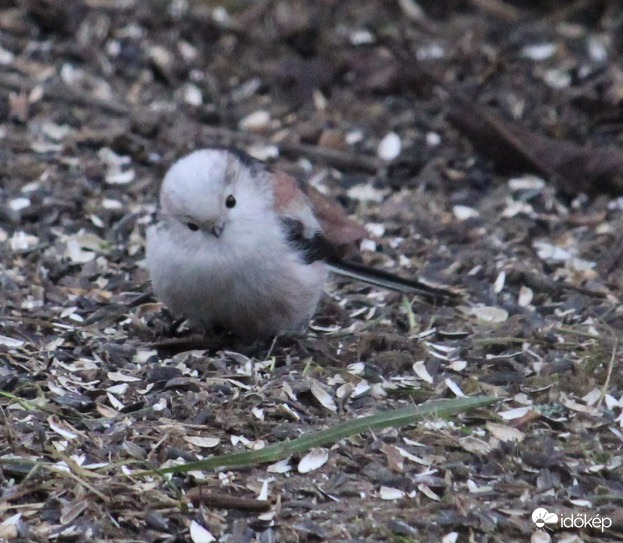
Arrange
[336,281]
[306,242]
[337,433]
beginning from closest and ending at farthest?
[337,433] < [306,242] < [336,281]

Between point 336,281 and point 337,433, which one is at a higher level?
point 337,433

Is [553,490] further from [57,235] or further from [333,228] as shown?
[57,235]

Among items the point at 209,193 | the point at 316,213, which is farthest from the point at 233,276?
the point at 316,213

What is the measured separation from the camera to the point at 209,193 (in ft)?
12.6

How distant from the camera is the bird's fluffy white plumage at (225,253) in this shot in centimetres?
387

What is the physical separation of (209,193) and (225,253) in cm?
22

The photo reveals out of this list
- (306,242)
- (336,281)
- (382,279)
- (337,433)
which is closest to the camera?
(337,433)

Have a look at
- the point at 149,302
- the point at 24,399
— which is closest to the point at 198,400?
the point at 24,399

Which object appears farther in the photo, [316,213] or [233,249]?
[316,213]

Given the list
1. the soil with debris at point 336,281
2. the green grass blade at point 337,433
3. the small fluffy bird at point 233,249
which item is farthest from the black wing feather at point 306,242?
the green grass blade at point 337,433

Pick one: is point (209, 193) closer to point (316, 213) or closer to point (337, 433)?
point (316, 213)

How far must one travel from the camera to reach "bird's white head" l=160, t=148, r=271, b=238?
3838 millimetres

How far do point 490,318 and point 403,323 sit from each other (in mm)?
341

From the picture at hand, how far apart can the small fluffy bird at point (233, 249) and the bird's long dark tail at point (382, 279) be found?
0.16 m
